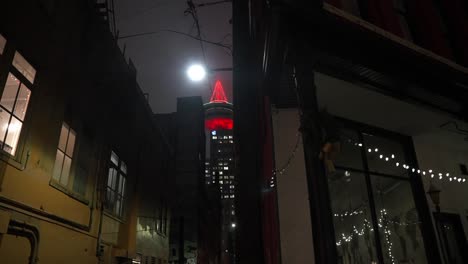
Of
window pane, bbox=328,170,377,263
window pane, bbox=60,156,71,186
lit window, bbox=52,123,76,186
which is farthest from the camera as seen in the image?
window pane, bbox=60,156,71,186

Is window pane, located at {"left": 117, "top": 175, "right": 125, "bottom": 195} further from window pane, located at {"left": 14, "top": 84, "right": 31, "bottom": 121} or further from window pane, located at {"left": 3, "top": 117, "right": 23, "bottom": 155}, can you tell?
window pane, located at {"left": 3, "top": 117, "right": 23, "bottom": 155}

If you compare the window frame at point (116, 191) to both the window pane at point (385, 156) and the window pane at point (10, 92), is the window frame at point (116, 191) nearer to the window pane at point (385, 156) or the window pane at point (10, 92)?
the window pane at point (10, 92)

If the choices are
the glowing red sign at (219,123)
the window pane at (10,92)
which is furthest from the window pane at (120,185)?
the window pane at (10,92)

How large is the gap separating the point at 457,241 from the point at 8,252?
36.6 ft

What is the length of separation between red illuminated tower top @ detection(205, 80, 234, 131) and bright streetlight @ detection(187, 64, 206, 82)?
116cm

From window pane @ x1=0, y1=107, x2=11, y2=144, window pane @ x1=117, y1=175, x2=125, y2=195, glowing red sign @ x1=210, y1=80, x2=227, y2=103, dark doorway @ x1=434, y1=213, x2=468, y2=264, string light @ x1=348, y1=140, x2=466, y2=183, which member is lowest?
dark doorway @ x1=434, y1=213, x2=468, y2=264

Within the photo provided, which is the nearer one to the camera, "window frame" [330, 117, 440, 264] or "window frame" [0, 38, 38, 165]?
"window frame" [330, 117, 440, 264]

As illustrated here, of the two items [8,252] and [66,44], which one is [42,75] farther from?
[8,252]

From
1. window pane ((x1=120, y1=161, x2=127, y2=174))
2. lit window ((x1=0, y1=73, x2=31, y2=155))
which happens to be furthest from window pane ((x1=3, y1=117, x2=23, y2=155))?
window pane ((x1=120, y1=161, x2=127, y2=174))

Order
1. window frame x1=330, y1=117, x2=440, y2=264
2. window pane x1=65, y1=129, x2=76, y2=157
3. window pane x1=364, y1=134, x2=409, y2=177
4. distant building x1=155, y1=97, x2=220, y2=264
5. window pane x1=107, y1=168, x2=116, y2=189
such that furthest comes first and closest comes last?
distant building x1=155, y1=97, x2=220, y2=264 → window pane x1=107, y1=168, x2=116, y2=189 → window pane x1=65, y1=129, x2=76, y2=157 → window pane x1=364, y1=134, x2=409, y2=177 → window frame x1=330, y1=117, x2=440, y2=264

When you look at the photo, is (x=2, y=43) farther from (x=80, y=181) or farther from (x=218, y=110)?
(x=218, y=110)

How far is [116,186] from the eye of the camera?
15.5 m

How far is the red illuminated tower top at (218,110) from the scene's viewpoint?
32.0 feet

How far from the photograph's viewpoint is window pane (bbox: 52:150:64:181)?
10.3m
